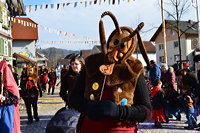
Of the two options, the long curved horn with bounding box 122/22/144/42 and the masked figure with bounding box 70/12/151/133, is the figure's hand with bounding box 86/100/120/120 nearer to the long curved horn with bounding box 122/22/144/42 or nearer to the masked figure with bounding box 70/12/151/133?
the masked figure with bounding box 70/12/151/133

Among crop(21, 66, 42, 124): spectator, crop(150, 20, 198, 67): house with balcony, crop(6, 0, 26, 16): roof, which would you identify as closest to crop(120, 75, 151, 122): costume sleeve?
crop(21, 66, 42, 124): spectator

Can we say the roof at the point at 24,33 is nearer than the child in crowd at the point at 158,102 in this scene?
No

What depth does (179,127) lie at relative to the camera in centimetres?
672

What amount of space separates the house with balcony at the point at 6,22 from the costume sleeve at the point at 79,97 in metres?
19.4

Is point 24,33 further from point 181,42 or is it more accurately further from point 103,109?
point 103,109

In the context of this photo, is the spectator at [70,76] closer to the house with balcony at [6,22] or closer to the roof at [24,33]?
the house with balcony at [6,22]

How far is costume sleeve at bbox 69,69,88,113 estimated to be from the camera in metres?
2.07

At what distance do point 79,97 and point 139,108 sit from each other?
49 centimetres

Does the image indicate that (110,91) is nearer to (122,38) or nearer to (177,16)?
(122,38)

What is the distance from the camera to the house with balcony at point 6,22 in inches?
837

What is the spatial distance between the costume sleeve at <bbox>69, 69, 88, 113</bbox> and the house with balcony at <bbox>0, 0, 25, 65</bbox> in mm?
19392

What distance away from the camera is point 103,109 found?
1.84 meters

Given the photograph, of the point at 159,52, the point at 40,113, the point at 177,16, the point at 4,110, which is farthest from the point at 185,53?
the point at 4,110

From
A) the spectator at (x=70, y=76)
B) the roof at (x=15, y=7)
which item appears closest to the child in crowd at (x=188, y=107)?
the spectator at (x=70, y=76)
